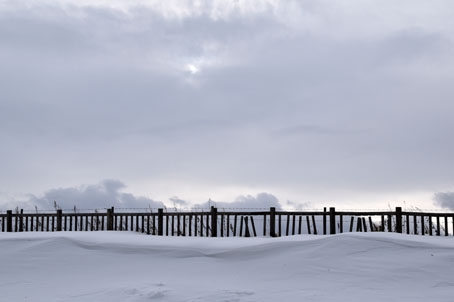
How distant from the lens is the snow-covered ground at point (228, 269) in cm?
784

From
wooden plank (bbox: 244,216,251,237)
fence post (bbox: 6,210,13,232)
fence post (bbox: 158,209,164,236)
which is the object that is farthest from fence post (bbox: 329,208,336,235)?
fence post (bbox: 6,210,13,232)

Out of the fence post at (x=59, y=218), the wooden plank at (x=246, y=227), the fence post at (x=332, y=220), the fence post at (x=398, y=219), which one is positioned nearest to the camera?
the fence post at (x=398, y=219)

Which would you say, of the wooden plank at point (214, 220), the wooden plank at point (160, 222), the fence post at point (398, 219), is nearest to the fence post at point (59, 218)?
the wooden plank at point (160, 222)

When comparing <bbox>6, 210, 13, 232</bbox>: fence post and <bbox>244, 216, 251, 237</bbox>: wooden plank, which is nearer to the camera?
<bbox>244, 216, 251, 237</bbox>: wooden plank

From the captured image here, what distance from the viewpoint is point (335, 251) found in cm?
939

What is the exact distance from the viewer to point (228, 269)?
930 centimetres

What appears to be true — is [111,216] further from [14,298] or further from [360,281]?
[360,281]

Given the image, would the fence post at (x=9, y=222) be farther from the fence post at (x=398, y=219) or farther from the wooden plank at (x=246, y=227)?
the fence post at (x=398, y=219)

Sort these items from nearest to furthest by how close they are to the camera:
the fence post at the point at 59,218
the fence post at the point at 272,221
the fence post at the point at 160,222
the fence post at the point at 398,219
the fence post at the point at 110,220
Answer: the fence post at the point at 398,219 < the fence post at the point at 272,221 < the fence post at the point at 160,222 < the fence post at the point at 110,220 < the fence post at the point at 59,218

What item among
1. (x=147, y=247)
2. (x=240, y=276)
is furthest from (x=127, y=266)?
(x=240, y=276)

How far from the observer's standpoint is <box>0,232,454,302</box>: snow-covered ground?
25.7ft

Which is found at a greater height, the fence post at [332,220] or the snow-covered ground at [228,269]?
the fence post at [332,220]

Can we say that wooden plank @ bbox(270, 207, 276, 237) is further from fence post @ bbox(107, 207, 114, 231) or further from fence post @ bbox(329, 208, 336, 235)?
fence post @ bbox(107, 207, 114, 231)

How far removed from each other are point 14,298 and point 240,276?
3921mm
